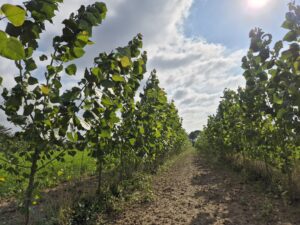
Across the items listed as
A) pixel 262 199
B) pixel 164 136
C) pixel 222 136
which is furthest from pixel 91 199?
pixel 222 136

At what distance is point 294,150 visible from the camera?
7.68m

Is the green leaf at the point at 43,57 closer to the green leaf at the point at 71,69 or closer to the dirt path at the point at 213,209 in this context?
the green leaf at the point at 71,69

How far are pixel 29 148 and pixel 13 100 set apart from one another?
28.9 inches

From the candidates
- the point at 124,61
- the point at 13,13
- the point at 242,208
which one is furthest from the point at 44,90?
the point at 242,208

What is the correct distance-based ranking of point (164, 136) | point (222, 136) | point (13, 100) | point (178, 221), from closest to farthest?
point (13, 100), point (178, 221), point (164, 136), point (222, 136)

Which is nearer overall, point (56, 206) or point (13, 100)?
point (13, 100)

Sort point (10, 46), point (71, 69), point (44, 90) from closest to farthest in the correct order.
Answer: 1. point (10, 46)
2. point (44, 90)
3. point (71, 69)

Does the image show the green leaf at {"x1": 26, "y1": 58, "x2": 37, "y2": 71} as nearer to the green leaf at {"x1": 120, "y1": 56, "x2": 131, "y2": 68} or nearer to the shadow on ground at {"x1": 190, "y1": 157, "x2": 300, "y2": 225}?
the green leaf at {"x1": 120, "y1": 56, "x2": 131, "y2": 68}

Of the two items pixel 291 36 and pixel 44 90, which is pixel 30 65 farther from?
pixel 291 36

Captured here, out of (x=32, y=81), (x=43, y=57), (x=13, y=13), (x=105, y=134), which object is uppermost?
(x=43, y=57)

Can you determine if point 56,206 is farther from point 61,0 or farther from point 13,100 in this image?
point 61,0

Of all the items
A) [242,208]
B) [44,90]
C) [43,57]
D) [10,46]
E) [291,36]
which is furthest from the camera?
[242,208]

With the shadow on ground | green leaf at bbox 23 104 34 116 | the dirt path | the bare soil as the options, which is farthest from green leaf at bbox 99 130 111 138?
the shadow on ground

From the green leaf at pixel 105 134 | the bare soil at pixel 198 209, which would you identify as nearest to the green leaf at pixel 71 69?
the green leaf at pixel 105 134
